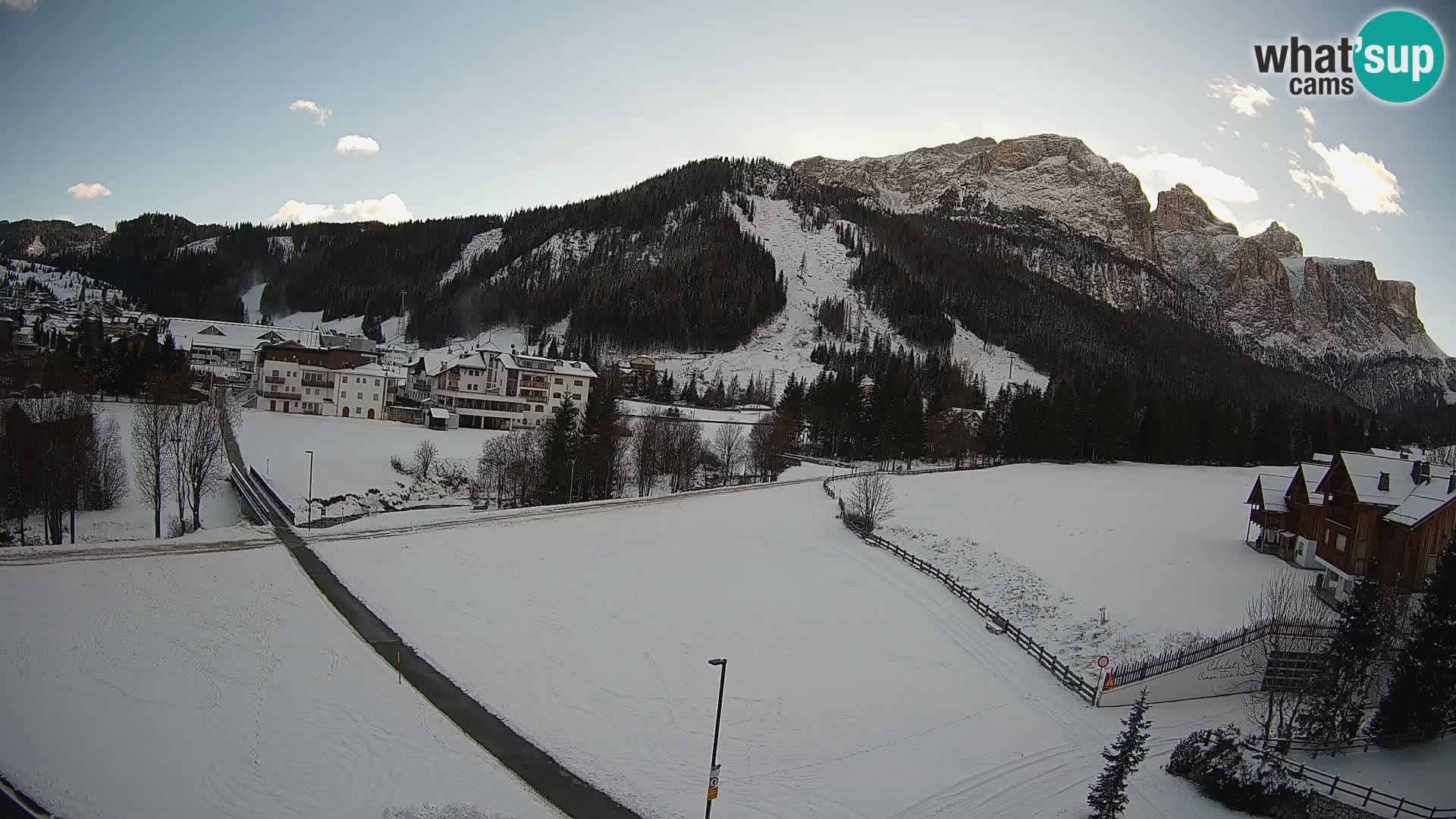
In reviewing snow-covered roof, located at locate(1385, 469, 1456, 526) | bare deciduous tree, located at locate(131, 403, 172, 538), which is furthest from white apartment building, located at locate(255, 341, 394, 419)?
snow-covered roof, located at locate(1385, 469, 1456, 526)

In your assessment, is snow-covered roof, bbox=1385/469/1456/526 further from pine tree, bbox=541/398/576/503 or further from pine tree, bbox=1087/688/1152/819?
pine tree, bbox=541/398/576/503

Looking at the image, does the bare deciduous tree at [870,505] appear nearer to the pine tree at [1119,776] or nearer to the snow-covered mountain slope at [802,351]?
the pine tree at [1119,776]

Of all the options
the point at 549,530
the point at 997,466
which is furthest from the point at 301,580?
the point at 997,466

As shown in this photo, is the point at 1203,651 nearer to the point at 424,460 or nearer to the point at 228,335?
the point at 424,460

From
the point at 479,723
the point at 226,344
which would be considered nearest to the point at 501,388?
the point at 226,344

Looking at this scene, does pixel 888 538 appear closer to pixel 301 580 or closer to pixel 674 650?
pixel 674 650
